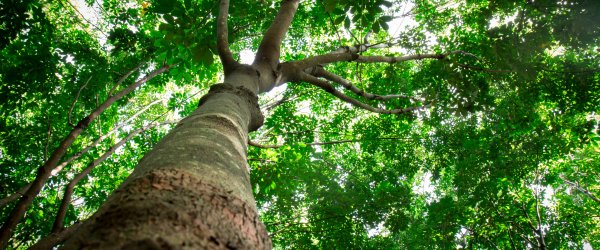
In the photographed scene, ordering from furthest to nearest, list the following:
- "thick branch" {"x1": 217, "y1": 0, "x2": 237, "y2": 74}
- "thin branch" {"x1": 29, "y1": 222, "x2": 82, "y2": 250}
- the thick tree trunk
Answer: "thin branch" {"x1": 29, "y1": 222, "x2": 82, "y2": 250} → "thick branch" {"x1": 217, "y1": 0, "x2": 237, "y2": 74} → the thick tree trunk

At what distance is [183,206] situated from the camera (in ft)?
1.88

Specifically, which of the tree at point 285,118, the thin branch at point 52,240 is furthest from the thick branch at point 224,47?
the thin branch at point 52,240

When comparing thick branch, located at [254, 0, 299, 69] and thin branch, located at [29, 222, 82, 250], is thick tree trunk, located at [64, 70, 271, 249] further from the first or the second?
thin branch, located at [29, 222, 82, 250]

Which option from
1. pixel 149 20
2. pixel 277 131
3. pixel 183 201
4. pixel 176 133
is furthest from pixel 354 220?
pixel 149 20

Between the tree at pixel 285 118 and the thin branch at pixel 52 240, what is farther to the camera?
the thin branch at pixel 52 240

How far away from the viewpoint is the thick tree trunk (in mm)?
477

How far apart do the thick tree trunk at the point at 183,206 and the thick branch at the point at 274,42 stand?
182cm

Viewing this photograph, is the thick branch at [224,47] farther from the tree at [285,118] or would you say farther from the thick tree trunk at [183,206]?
the thick tree trunk at [183,206]

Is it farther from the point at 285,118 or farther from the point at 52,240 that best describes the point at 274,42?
the point at 285,118

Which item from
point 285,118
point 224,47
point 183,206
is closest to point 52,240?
point 224,47

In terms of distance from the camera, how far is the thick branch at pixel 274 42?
2.76m

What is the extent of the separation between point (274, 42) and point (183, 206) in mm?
2484

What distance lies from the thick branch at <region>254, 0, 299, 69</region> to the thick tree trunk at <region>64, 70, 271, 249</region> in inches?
71.7

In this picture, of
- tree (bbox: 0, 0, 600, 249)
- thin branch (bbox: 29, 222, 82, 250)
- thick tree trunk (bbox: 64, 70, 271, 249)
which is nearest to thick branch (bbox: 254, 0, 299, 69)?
tree (bbox: 0, 0, 600, 249)
